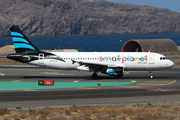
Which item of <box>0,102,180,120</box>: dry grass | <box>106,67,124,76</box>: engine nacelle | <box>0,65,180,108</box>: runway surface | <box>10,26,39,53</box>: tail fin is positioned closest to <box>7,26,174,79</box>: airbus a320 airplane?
<box>10,26,39,53</box>: tail fin

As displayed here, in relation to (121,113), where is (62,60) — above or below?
above

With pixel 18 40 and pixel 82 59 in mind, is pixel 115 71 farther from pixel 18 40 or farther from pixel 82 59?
pixel 18 40

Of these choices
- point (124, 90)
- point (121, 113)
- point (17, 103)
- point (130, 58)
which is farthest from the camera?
point (130, 58)

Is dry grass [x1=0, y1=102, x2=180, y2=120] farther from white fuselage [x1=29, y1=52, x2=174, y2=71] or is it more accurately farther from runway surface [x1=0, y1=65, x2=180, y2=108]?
white fuselage [x1=29, y1=52, x2=174, y2=71]

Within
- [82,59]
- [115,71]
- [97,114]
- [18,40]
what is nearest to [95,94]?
[97,114]

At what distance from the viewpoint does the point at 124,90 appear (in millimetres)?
38281

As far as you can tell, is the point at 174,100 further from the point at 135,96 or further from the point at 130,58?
the point at 130,58

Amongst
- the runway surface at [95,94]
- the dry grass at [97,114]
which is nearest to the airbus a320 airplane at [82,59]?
the runway surface at [95,94]

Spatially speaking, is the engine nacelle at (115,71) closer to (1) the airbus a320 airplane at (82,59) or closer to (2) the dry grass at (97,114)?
(1) the airbus a320 airplane at (82,59)

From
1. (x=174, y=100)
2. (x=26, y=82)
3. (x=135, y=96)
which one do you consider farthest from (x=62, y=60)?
(x=174, y=100)

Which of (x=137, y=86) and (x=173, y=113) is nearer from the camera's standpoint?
(x=173, y=113)

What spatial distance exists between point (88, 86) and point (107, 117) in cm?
1908

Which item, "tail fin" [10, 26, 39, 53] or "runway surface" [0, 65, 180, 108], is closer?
"runway surface" [0, 65, 180, 108]

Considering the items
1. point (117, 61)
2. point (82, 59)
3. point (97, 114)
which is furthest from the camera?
point (82, 59)
